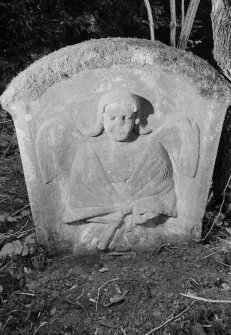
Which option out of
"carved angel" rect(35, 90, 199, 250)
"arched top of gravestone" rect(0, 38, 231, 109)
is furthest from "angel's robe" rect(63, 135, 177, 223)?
"arched top of gravestone" rect(0, 38, 231, 109)

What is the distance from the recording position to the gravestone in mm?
2150

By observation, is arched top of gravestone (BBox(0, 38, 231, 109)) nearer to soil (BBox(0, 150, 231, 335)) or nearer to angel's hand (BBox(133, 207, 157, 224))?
angel's hand (BBox(133, 207, 157, 224))

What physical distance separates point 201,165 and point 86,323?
1.17m

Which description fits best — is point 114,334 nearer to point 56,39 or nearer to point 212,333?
point 212,333

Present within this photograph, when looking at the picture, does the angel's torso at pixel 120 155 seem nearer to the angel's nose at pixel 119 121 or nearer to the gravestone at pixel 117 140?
the gravestone at pixel 117 140

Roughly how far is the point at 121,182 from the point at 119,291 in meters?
0.68

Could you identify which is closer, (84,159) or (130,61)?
(130,61)

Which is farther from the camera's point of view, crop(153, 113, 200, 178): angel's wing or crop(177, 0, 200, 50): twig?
crop(177, 0, 200, 50): twig

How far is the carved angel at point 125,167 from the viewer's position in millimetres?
2242

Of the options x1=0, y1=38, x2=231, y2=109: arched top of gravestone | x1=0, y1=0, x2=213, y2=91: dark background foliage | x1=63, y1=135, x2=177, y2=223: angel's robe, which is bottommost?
x1=63, y1=135, x2=177, y2=223: angel's robe

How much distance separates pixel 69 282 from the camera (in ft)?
8.23

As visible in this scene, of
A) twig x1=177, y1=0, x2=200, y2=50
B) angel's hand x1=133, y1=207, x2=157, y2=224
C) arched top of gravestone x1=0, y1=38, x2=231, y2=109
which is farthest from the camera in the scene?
twig x1=177, y1=0, x2=200, y2=50

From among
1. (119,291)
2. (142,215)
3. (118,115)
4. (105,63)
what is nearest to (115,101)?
(118,115)

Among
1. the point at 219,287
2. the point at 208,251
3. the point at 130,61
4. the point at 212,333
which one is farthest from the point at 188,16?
the point at 212,333
